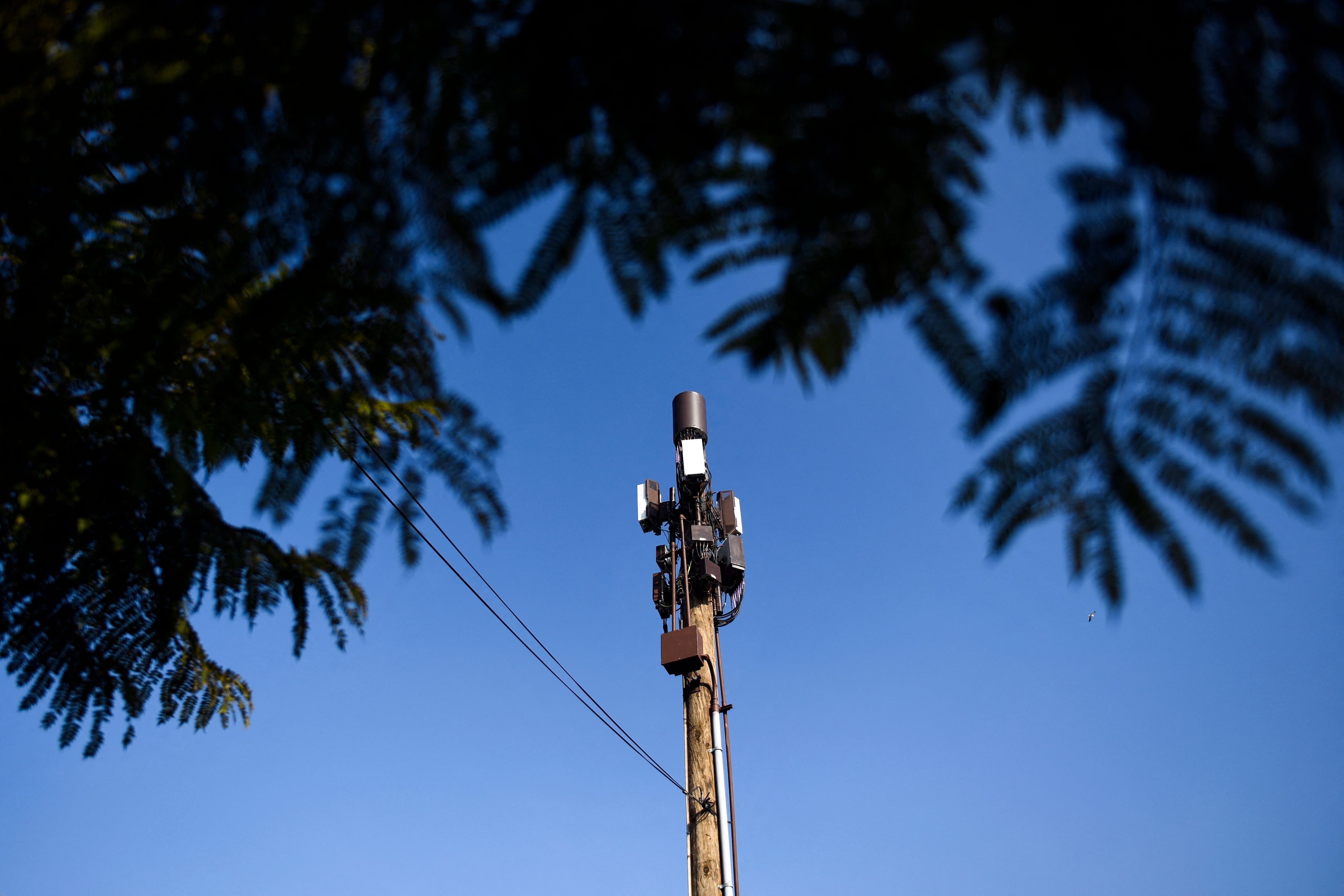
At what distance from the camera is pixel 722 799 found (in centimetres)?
675

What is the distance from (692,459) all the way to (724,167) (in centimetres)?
646

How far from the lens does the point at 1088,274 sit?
1.42 m

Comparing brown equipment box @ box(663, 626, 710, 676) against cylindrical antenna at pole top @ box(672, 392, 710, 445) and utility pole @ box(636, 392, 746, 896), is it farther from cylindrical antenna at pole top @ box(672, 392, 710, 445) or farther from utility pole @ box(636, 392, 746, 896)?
cylindrical antenna at pole top @ box(672, 392, 710, 445)

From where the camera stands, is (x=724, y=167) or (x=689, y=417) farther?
(x=689, y=417)

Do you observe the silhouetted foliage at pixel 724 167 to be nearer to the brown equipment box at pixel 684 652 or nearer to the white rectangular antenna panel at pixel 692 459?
the brown equipment box at pixel 684 652

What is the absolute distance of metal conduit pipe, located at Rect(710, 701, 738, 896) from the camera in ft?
21.4

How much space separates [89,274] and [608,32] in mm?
2432

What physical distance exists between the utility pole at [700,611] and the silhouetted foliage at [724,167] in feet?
17.5

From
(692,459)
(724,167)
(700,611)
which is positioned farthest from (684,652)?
(724,167)

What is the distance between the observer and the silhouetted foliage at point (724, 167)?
53.6 inches

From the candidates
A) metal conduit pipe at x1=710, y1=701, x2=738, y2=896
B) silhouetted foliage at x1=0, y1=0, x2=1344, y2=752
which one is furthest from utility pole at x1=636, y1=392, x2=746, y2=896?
silhouetted foliage at x1=0, y1=0, x2=1344, y2=752

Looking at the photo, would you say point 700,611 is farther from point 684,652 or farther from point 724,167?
point 724,167

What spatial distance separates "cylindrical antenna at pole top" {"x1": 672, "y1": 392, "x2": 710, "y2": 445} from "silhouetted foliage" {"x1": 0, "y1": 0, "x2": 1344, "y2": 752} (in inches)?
243

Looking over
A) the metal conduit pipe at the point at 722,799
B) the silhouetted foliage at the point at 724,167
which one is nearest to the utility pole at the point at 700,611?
the metal conduit pipe at the point at 722,799
